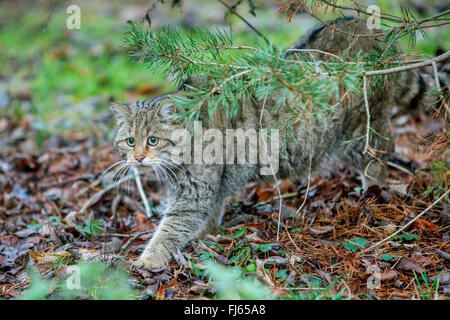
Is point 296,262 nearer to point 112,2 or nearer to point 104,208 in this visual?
point 104,208

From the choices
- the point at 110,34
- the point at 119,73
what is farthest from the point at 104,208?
the point at 110,34

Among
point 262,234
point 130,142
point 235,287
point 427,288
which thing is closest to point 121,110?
point 130,142

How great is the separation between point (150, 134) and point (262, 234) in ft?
3.86

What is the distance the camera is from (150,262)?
118 inches

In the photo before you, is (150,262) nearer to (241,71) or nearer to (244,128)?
(244,128)

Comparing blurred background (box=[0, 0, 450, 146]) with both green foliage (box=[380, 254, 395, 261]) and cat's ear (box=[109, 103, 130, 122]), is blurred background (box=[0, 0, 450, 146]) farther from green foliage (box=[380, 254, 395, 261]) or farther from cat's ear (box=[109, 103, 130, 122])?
green foliage (box=[380, 254, 395, 261])

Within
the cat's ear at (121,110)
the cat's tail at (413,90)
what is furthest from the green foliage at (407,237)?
the cat's ear at (121,110)

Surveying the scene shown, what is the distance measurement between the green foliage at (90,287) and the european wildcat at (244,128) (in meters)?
0.47

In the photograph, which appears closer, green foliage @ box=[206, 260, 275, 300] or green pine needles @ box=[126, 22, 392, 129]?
green foliage @ box=[206, 260, 275, 300]

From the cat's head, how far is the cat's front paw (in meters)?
0.74

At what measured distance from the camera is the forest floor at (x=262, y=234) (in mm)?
2590

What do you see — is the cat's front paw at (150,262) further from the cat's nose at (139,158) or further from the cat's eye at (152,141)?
the cat's eye at (152,141)

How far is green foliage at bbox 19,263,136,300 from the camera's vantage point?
7.22 ft

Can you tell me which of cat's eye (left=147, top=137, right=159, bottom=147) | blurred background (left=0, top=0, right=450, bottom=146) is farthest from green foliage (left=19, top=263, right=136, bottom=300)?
blurred background (left=0, top=0, right=450, bottom=146)
